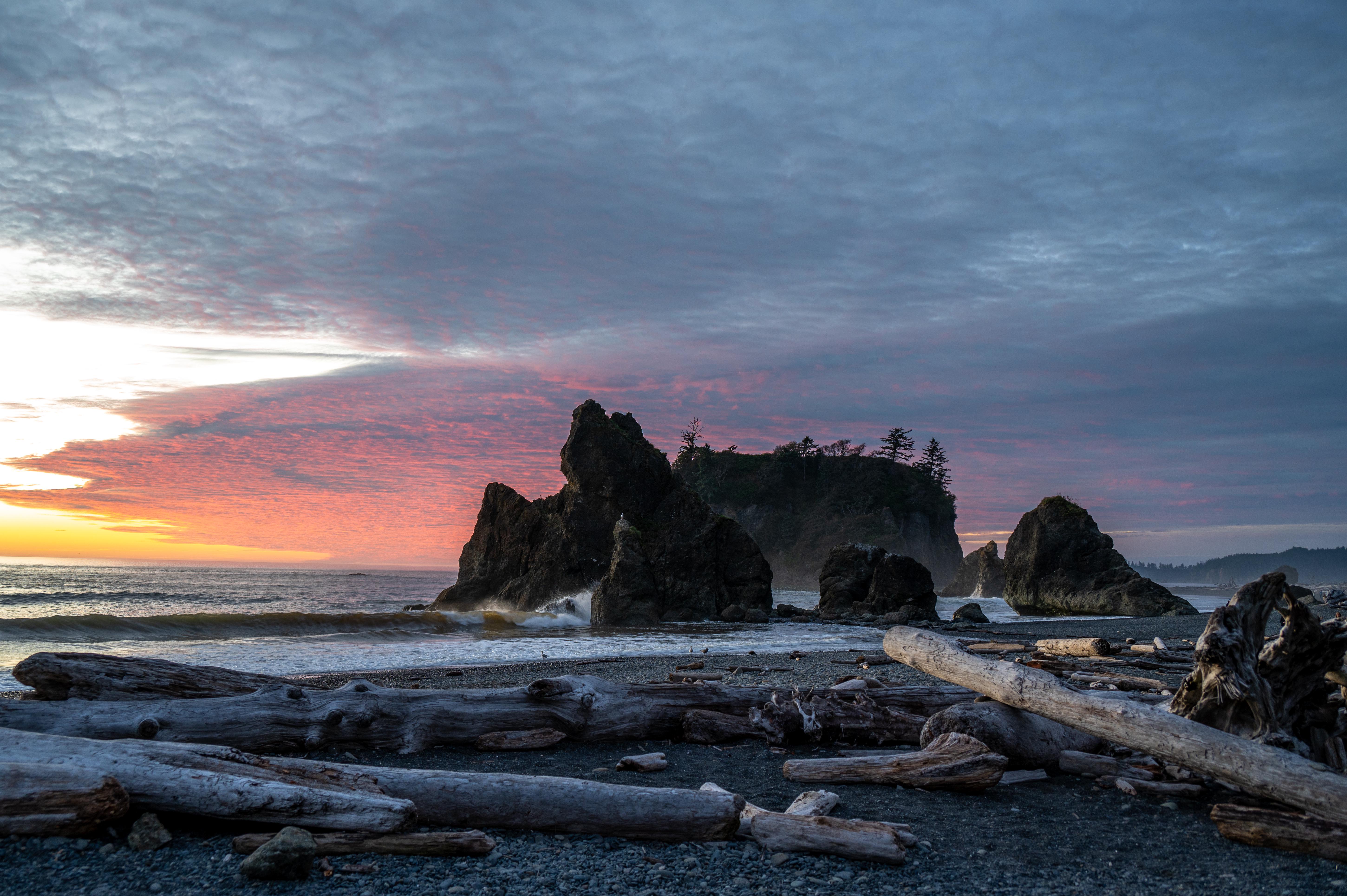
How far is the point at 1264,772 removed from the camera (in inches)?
176

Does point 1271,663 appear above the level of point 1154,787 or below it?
above

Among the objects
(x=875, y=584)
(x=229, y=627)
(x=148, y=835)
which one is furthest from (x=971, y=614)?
(x=148, y=835)

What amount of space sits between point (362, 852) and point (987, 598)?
2803 inches

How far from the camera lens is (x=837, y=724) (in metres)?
6.98

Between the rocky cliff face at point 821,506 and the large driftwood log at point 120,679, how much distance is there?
79.3 m

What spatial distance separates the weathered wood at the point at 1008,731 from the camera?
612 cm

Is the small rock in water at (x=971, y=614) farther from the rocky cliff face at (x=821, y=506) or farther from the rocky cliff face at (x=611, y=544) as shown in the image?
the rocky cliff face at (x=821, y=506)

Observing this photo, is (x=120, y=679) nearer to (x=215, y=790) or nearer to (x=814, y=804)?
(x=215, y=790)

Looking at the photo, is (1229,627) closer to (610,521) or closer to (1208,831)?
(1208,831)

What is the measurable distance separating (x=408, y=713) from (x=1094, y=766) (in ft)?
19.5

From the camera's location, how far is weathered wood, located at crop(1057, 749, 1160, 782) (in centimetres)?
609

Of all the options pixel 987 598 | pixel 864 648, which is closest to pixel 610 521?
pixel 864 648

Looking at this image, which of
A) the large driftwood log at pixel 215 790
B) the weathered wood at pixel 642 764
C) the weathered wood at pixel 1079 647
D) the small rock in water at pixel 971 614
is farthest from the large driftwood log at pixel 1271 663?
the small rock in water at pixel 971 614

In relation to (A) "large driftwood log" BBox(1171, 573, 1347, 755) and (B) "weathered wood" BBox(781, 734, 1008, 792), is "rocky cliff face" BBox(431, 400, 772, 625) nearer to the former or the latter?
(B) "weathered wood" BBox(781, 734, 1008, 792)
